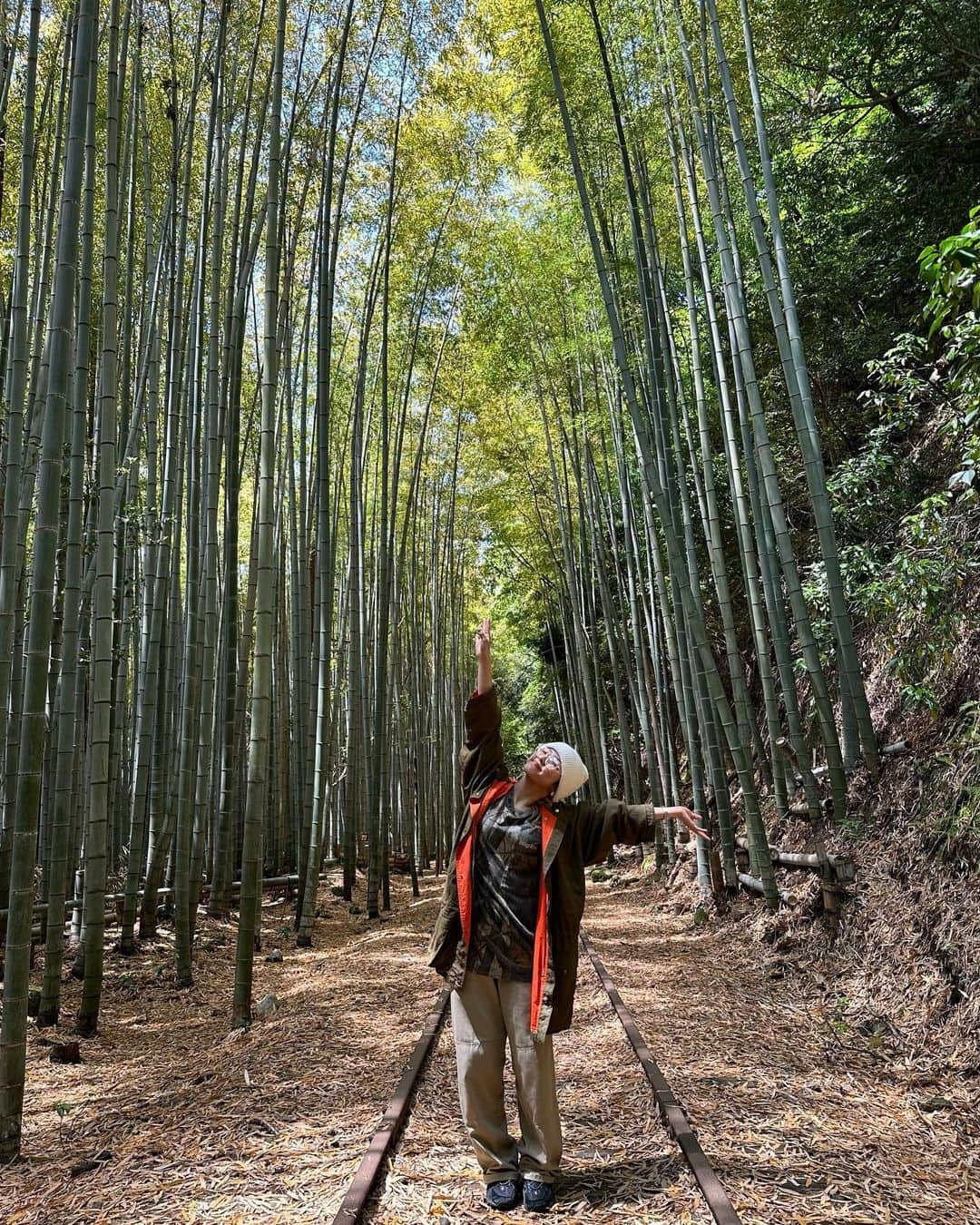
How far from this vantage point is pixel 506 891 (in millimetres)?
2082

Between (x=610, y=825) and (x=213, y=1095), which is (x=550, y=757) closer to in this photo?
(x=610, y=825)

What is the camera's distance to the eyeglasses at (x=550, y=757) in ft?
6.82

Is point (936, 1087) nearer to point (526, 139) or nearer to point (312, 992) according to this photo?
point (312, 992)

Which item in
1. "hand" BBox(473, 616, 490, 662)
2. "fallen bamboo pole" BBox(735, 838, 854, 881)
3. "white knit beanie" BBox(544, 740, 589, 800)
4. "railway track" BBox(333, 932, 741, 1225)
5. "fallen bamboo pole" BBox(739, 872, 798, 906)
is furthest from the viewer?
"fallen bamboo pole" BBox(739, 872, 798, 906)

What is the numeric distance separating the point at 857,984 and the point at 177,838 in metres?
3.34

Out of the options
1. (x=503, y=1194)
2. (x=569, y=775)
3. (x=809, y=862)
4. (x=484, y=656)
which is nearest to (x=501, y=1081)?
(x=503, y=1194)

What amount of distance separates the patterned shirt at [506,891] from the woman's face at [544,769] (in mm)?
90

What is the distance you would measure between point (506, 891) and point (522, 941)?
0.12 m

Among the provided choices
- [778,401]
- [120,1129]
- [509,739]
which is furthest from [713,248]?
[509,739]

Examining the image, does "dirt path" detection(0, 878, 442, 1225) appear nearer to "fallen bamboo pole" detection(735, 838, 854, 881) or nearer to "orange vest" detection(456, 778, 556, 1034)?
"orange vest" detection(456, 778, 556, 1034)

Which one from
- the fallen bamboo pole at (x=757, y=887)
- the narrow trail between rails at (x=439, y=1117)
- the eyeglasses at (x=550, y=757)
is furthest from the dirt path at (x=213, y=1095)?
the fallen bamboo pole at (x=757, y=887)

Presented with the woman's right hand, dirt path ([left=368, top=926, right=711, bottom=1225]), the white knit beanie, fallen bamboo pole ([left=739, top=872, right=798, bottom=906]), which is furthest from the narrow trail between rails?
the woman's right hand

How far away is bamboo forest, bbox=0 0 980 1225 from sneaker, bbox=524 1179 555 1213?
31 mm

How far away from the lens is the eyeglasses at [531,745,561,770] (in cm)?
208
